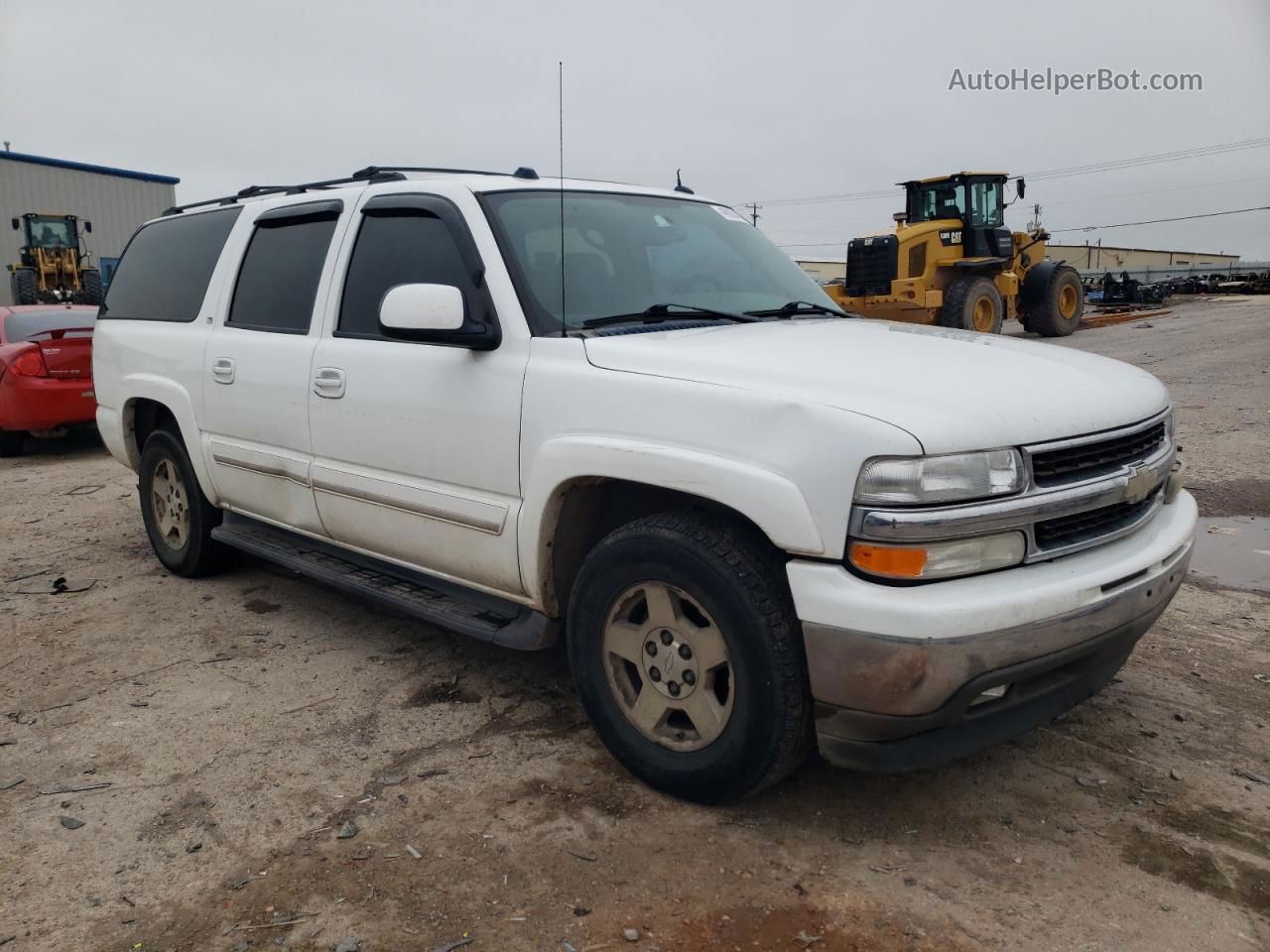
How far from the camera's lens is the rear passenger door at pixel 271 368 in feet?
13.5

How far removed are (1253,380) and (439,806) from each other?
36.3ft

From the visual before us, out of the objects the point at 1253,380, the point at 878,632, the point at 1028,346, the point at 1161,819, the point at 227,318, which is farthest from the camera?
the point at 1253,380

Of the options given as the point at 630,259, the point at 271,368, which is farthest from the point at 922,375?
the point at 271,368

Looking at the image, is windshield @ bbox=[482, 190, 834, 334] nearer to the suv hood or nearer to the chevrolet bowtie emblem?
the suv hood

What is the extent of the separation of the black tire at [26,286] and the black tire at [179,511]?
23448 millimetres

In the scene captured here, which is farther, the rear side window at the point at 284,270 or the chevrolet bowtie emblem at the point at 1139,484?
the rear side window at the point at 284,270

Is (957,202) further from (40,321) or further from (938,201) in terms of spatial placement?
(40,321)

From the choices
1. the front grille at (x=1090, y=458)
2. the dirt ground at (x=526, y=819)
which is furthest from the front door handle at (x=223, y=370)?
the front grille at (x=1090, y=458)

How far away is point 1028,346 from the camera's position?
11.0ft

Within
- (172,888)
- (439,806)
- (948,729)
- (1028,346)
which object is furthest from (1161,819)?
(172,888)

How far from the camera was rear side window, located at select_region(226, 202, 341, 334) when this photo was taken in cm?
417

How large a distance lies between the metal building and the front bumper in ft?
117

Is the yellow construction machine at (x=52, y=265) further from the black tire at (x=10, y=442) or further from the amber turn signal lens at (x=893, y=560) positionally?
the amber turn signal lens at (x=893, y=560)

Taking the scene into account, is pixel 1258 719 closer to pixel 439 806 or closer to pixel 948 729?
pixel 948 729
